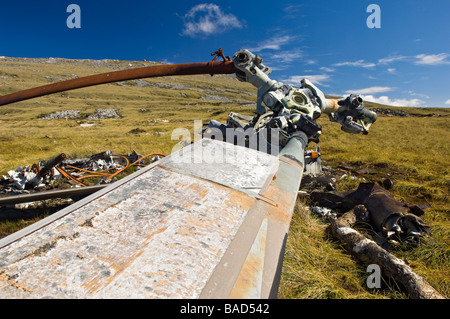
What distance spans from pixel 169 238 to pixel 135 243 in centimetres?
19

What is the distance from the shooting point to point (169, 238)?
1.32 metres

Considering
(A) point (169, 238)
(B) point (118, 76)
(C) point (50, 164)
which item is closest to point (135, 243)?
(A) point (169, 238)

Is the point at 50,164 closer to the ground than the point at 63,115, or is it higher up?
closer to the ground

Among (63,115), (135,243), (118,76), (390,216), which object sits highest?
(63,115)

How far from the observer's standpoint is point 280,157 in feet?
9.71

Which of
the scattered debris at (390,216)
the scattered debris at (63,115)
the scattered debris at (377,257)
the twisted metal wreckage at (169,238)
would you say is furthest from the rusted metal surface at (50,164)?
the scattered debris at (63,115)

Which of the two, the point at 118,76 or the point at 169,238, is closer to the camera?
the point at 169,238

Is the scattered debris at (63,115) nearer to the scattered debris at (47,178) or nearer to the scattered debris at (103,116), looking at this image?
the scattered debris at (103,116)

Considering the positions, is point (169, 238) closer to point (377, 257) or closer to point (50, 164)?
point (377, 257)

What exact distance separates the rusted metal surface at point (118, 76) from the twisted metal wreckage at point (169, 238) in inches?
128

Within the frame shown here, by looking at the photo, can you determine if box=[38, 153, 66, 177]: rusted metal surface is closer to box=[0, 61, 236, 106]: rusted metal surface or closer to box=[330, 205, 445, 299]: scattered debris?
box=[0, 61, 236, 106]: rusted metal surface
